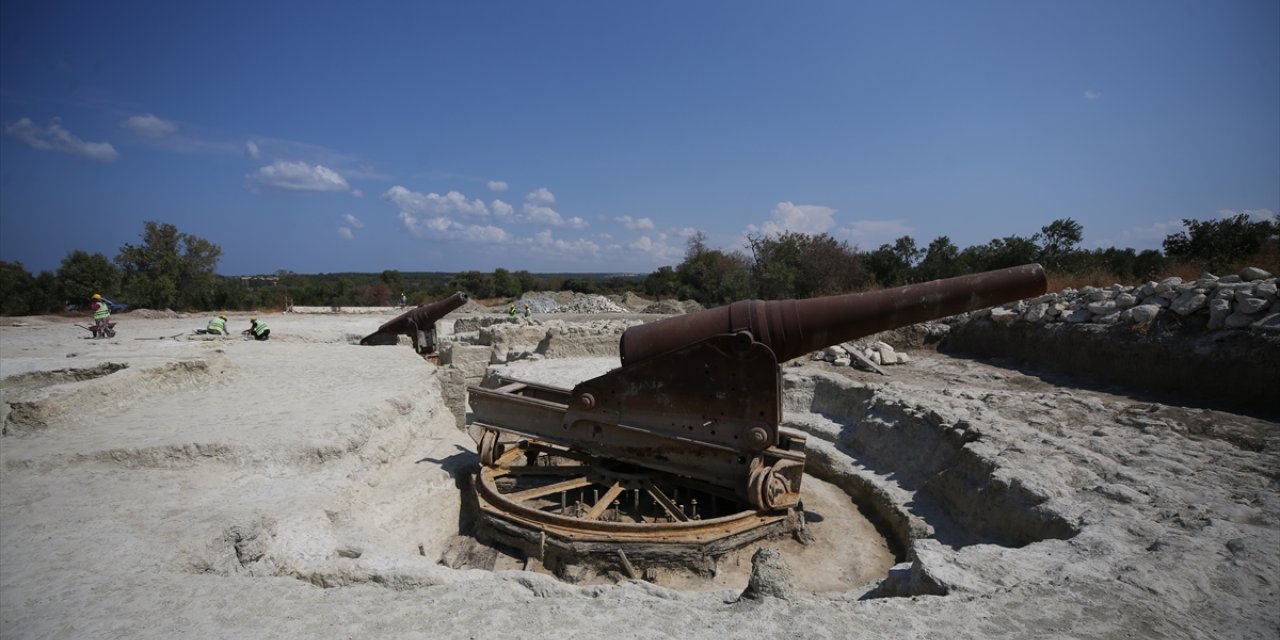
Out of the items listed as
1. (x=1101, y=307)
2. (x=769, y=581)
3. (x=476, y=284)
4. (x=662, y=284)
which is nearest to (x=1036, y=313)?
(x=1101, y=307)

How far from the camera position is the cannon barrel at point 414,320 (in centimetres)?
1173

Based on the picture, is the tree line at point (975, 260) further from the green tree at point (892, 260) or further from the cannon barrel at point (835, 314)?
the cannon barrel at point (835, 314)

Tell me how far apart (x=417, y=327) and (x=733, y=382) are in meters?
9.46

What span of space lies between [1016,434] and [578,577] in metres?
3.96

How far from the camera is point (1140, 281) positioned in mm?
11656

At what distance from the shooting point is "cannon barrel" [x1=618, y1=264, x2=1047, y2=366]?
4102mm

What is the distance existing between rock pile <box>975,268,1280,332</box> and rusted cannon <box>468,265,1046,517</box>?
4.78 metres

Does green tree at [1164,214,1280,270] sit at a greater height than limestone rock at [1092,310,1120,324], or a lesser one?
greater

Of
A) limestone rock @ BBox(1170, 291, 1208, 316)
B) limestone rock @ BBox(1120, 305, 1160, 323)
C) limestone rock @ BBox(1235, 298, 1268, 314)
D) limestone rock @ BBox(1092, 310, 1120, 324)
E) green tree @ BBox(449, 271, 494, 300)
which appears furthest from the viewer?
green tree @ BBox(449, 271, 494, 300)

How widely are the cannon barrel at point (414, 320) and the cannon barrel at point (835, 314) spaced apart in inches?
335

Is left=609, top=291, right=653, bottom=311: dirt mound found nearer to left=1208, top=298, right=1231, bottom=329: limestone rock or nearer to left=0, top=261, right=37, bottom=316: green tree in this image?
left=1208, top=298, right=1231, bottom=329: limestone rock

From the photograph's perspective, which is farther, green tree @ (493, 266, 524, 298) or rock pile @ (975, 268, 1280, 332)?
green tree @ (493, 266, 524, 298)

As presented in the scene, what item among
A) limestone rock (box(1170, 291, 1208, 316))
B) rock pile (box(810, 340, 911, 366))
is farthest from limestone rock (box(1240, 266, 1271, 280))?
rock pile (box(810, 340, 911, 366))

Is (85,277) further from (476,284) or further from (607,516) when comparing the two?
(607,516)
